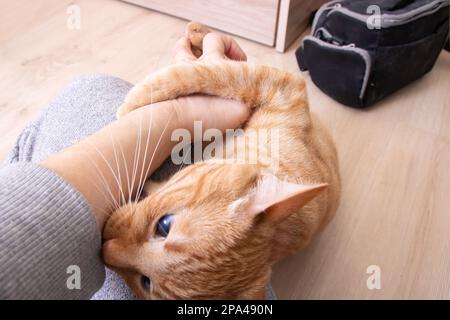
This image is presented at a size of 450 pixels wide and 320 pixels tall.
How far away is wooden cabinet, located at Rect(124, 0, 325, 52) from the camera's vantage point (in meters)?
1.81

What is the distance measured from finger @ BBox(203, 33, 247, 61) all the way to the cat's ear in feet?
1.76

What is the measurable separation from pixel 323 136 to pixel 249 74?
0.32m

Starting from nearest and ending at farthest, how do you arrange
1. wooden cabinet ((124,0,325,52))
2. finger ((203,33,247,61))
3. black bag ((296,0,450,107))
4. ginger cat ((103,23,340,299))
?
ginger cat ((103,23,340,299))
finger ((203,33,247,61))
black bag ((296,0,450,107))
wooden cabinet ((124,0,325,52))

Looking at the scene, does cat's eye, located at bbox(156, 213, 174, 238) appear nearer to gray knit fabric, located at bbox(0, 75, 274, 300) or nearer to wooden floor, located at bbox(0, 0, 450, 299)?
gray knit fabric, located at bbox(0, 75, 274, 300)

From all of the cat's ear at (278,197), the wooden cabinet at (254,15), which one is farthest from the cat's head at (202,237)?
the wooden cabinet at (254,15)

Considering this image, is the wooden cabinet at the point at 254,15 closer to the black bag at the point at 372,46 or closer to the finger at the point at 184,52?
the black bag at the point at 372,46

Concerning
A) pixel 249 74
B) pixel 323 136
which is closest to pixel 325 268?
pixel 323 136

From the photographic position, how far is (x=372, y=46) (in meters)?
1.55

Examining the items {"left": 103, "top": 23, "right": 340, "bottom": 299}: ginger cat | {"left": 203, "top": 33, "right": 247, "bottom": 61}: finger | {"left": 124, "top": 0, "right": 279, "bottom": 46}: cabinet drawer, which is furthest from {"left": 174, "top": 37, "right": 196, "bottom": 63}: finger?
{"left": 124, "top": 0, "right": 279, "bottom": 46}: cabinet drawer

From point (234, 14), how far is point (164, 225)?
151 cm

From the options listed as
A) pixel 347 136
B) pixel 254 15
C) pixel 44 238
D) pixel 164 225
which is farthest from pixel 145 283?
pixel 254 15

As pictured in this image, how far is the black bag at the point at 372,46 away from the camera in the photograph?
1540mm

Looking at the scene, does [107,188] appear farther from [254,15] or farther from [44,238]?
[254,15]

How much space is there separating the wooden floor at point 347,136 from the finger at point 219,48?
0.55m
